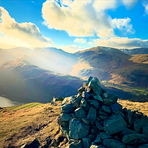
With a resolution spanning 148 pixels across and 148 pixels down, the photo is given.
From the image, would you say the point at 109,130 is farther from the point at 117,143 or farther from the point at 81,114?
the point at 81,114

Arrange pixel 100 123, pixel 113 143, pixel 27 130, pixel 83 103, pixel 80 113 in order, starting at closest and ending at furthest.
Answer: pixel 113 143
pixel 100 123
pixel 80 113
pixel 83 103
pixel 27 130

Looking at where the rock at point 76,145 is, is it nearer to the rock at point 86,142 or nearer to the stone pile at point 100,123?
the stone pile at point 100,123

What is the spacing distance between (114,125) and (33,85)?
13868cm

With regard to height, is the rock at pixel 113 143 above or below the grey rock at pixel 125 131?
below

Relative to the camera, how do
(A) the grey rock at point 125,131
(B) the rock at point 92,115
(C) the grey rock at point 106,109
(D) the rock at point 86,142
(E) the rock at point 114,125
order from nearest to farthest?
1. (A) the grey rock at point 125,131
2. (D) the rock at point 86,142
3. (E) the rock at point 114,125
4. (B) the rock at point 92,115
5. (C) the grey rock at point 106,109

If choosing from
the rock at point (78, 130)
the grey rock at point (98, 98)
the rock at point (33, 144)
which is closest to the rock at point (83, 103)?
the grey rock at point (98, 98)

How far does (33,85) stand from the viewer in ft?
465

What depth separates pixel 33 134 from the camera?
23250 mm

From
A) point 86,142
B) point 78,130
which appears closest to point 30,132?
point 78,130

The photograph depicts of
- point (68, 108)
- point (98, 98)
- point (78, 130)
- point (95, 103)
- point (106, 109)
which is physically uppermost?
point (98, 98)

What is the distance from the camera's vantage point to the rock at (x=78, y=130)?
16641 mm

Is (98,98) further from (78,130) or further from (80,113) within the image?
(78,130)

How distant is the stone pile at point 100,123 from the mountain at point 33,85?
10145 cm

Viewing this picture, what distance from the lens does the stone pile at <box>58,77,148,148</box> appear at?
1425 cm
